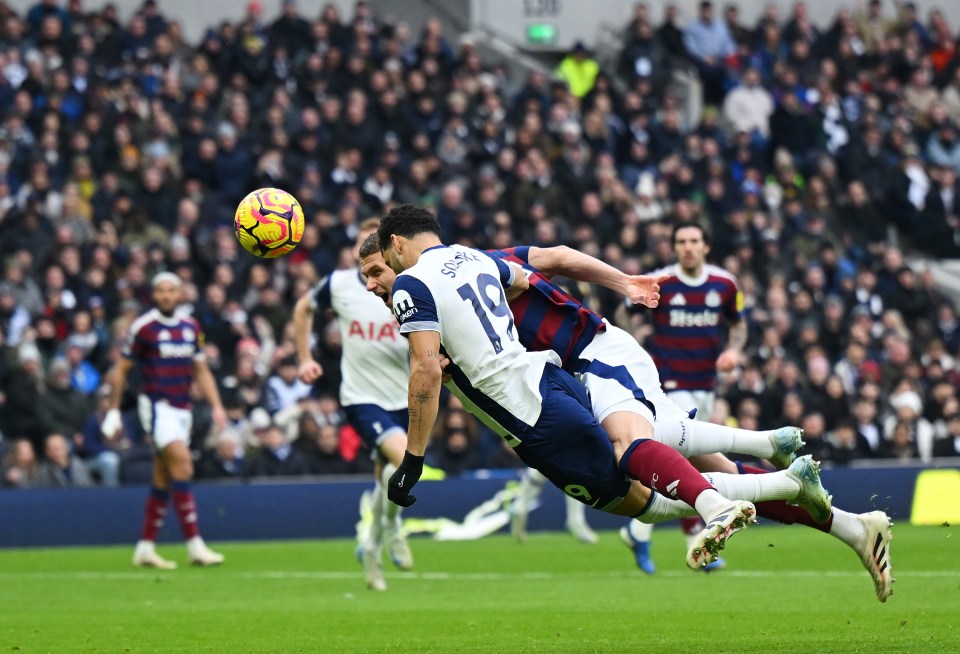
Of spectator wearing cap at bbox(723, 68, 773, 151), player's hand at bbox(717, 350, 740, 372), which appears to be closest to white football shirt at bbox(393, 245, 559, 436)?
player's hand at bbox(717, 350, 740, 372)

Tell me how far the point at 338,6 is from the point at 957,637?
67.8 ft

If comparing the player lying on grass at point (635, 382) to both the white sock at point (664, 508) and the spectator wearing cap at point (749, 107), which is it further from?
the spectator wearing cap at point (749, 107)

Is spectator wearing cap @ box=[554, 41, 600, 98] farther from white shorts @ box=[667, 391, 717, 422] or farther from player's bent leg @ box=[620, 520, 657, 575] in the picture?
player's bent leg @ box=[620, 520, 657, 575]

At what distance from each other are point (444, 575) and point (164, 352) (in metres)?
3.71

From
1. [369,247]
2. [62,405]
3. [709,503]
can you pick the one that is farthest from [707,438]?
[62,405]

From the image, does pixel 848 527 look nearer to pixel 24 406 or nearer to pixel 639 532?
pixel 639 532

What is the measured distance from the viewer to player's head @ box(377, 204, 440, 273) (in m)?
8.38

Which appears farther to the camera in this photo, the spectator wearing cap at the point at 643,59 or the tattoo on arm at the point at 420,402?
the spectator wearing cap at the point at 643,59

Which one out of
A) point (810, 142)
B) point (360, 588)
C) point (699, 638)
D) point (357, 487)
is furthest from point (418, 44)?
point (699, 638)

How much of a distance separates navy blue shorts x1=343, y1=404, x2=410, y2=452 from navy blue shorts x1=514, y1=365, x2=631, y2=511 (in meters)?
4.38

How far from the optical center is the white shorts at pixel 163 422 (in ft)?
50.3

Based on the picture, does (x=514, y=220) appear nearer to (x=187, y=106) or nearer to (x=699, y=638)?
(x=187, y=106)

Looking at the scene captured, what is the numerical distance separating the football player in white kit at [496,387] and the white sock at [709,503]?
0.05ft

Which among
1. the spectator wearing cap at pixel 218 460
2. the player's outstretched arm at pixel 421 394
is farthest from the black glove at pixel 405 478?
the spectator wearing cap at pixel 218 460
